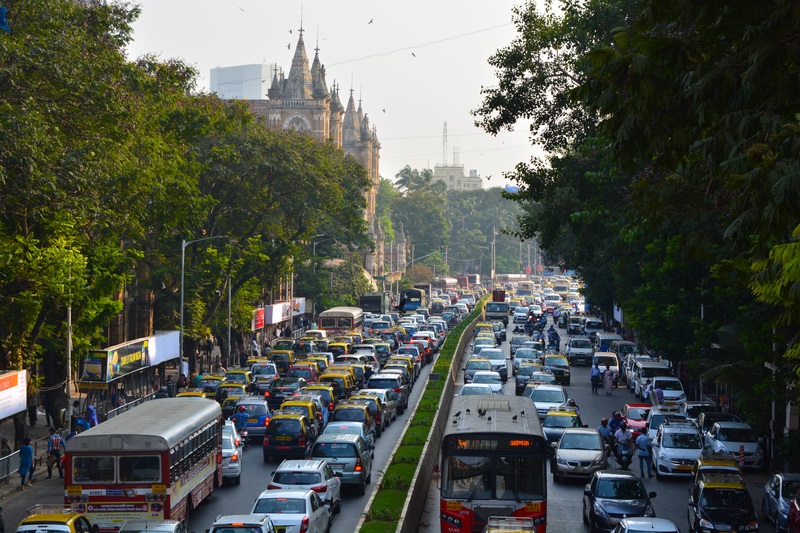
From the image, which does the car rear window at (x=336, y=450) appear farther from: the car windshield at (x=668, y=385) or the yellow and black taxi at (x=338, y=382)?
the car windshield at (x=668, y=385)

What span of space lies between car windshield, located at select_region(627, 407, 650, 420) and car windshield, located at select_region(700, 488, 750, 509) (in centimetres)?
1481

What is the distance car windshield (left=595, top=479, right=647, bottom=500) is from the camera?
24.0 meters

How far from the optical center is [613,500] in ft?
78.1

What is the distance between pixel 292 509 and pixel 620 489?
6843 millimetres

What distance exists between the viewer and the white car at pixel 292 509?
2080cm

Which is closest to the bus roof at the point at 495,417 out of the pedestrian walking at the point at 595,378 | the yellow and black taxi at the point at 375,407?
the yellow and black taxi at the point at 375,407

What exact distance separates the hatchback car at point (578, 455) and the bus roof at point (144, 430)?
9275mm

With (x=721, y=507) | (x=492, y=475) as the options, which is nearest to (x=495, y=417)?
(x=492, y=475)

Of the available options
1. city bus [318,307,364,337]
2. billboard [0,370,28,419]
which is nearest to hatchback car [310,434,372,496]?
billboard [0,370,28,419]

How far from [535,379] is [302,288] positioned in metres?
46.3

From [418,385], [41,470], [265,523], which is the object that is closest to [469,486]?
[265,523]

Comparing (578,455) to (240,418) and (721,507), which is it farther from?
(240,418)

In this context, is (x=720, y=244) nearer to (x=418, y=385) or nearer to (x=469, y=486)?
(x=469, y=486)

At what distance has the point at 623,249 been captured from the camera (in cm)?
4309
